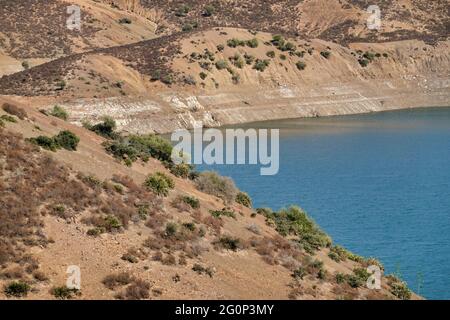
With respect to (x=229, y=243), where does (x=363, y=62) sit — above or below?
above

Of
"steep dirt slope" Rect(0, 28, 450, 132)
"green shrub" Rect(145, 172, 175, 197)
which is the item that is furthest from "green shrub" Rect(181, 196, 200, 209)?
"steep dirt slope" Rect(0, 28, 450, 132)

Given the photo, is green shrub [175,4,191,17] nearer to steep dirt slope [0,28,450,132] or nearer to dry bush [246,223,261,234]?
steep dirt slope [0,28,450,132]

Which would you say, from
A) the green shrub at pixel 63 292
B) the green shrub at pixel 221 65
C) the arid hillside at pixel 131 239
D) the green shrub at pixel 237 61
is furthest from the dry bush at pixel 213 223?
the green shrub at pixel 237 61

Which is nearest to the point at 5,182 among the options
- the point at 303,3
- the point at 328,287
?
the point at 328,287

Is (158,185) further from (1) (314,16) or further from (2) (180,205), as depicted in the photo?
(1) (314,16)

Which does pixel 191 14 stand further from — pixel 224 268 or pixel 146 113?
pixel 224 268

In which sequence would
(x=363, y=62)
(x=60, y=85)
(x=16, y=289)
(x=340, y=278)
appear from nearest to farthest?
(x=16, y=289), (x=340, y=278), (x=60, y=85), (x=363, y=62)

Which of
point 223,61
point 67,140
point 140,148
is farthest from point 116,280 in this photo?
point 223,61
